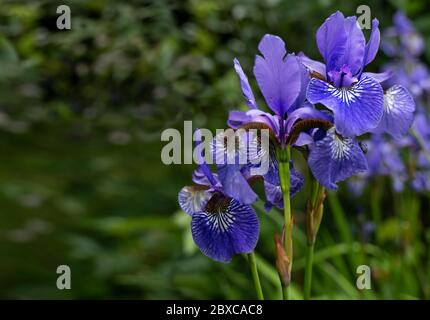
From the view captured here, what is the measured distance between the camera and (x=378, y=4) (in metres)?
2.64

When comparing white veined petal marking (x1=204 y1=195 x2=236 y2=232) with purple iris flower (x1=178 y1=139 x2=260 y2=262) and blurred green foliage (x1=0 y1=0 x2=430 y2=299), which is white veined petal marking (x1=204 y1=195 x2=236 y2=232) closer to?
purple iris flower (x1=178 y1=139 x2=260 y2=262)

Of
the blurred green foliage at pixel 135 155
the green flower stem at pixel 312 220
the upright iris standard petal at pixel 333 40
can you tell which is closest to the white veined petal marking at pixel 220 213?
the green flower stem at pixel 312 220

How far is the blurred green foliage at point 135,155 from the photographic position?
2.21m

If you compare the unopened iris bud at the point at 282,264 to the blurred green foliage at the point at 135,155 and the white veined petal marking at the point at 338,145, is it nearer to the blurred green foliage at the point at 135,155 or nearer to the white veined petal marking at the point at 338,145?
the white veined petal marking at the point at 338,145

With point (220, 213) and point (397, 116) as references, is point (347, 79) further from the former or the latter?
point (220, 213)

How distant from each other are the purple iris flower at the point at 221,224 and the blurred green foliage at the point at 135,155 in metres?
1.05

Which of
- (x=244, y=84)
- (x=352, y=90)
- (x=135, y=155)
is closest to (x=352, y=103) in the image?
(x=352, y=90)

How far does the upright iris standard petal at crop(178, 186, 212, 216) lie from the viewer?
926mm

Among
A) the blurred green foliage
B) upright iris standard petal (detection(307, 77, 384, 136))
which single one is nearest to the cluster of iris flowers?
upright iris standard petal (detection(307, 77, 384, 136))

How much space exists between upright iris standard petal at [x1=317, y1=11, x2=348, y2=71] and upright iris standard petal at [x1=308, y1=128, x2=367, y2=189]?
0.11 metres

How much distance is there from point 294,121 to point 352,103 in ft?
0.26

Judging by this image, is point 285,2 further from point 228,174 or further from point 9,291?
point 228,174

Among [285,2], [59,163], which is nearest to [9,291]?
[59,163]

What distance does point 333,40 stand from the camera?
3.06ft
